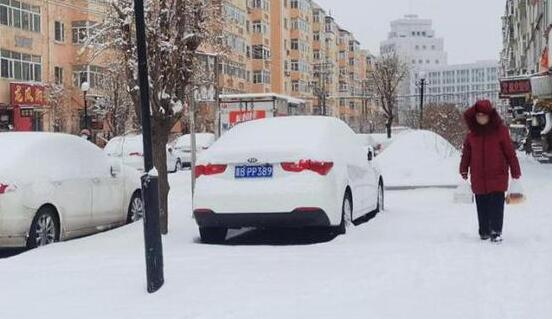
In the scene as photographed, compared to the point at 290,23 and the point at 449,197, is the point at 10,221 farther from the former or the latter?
the point at 290,23

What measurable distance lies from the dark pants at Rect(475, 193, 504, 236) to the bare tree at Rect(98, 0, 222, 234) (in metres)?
3.61

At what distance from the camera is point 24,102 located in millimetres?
38438

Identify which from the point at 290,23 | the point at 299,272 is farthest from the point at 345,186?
the point at 290,23

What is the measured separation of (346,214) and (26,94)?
3303 centimetres

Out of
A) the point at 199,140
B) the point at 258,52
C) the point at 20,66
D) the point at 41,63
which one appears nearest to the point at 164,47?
the point at 199,140

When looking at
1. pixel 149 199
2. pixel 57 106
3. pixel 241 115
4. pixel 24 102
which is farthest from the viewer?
pixel 57 106

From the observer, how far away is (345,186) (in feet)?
28.7

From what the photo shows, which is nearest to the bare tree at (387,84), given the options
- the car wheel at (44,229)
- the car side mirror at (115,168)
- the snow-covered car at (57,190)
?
the car side mirror at (115,168)

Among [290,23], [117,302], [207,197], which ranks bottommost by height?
[117,302]

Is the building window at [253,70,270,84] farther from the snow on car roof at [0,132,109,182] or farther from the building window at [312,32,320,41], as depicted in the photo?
the snow on car roof at [0,132,109,182]

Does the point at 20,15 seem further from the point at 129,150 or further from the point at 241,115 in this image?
the point at 241,115

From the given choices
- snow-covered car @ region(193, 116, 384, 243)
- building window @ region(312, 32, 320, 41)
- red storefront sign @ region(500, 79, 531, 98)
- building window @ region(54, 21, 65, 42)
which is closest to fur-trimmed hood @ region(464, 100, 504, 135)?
snow-covered car @ region(193, 116, 384, 243)

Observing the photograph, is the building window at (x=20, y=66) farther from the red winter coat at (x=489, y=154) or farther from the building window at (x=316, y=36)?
the building window at (x=316, y=36)

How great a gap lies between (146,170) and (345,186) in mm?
3268
